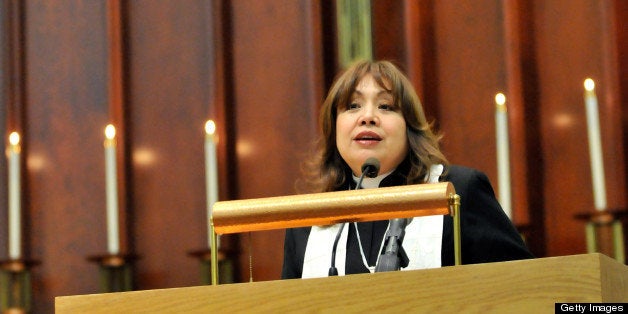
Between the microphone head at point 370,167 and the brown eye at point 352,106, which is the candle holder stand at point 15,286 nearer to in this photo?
the brown eye at point 352,106

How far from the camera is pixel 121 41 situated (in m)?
4.24

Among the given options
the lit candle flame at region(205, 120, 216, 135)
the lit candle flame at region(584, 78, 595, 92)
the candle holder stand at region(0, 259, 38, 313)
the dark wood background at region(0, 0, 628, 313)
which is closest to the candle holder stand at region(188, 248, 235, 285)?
the dark wood background at region(0, 0, 628, 313)

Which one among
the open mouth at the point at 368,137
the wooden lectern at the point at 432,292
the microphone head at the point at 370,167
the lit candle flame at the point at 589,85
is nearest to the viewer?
the wooden lectern at the point at 432,292

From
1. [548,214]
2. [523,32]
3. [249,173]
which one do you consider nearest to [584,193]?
[548,214]

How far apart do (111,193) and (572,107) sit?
5.05ft

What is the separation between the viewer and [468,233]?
2.94 metres

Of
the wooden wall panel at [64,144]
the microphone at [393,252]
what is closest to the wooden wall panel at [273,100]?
the wooden wall panel at [64,144]

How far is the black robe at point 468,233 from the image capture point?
291 centimetres

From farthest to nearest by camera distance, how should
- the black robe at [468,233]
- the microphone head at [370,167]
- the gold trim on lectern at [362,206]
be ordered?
the black robe at [468,233] → the microphone head at [370,167] → the gold trim on lectern at [362,206]

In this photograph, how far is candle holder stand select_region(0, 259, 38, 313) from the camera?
155 inches

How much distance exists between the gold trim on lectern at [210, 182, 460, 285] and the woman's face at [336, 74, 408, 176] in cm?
82

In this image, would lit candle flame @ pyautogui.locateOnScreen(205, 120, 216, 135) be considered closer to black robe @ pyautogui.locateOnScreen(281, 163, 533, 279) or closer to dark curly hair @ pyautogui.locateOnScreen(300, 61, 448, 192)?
Result: dark curly hair @ pyautogui.locateOnScreen(300, 61, 448, 192)

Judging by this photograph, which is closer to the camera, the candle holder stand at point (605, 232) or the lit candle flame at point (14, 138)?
the candle holder stand at point (605, 232)

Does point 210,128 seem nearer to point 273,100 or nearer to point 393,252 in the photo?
point 273,100
